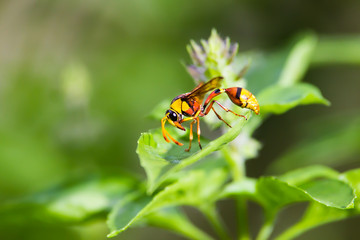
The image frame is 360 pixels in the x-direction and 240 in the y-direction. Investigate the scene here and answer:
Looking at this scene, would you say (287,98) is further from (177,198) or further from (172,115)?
(177,198)

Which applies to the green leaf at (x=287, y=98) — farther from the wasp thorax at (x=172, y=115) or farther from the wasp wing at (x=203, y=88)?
the wasp thorax at (x=172, y=115)

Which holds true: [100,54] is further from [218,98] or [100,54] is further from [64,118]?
[218,98]

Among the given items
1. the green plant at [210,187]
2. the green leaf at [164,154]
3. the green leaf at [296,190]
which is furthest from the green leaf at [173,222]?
the green leaf at [164,154]

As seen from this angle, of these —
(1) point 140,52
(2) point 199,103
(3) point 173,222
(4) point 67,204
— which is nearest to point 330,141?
(3) point 173,222

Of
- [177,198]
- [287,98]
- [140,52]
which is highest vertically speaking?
[140,52]

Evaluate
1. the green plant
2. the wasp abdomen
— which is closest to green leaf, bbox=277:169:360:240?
the green plant

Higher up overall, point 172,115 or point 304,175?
point 172,115

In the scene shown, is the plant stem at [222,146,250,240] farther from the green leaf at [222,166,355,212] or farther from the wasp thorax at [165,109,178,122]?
the wasp thorax at [165,109,178,122]
